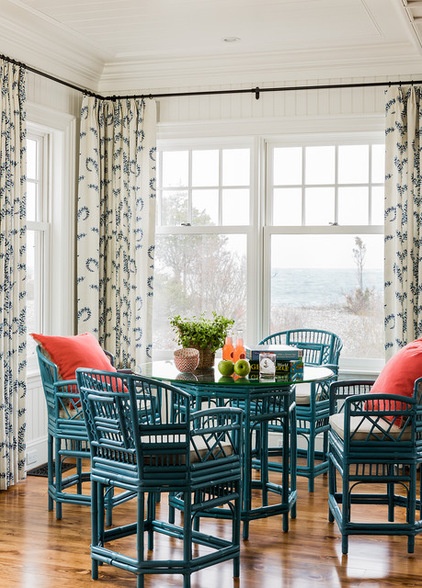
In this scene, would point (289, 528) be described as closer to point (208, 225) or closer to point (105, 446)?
point (105, 446)

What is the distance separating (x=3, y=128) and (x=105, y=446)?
2372mm

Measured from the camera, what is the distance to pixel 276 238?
5.95 meters

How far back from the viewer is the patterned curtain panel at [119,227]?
5.88 meters

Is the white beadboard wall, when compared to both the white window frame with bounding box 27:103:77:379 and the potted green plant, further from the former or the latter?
the potted green plant

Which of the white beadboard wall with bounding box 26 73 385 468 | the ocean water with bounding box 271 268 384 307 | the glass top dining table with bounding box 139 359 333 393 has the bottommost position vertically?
the glass top dining table with bounding box 139 359 333 393

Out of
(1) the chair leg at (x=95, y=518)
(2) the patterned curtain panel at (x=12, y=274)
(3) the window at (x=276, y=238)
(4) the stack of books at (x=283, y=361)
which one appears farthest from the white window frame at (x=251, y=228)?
(1) the chair leg at (x=95, y=518)

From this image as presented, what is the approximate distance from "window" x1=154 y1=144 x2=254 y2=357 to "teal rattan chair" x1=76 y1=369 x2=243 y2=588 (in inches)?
101

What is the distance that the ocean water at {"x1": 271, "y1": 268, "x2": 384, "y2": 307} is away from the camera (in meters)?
5.79

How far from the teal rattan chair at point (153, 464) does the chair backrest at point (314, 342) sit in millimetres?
2013

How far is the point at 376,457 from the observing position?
12.1 feet

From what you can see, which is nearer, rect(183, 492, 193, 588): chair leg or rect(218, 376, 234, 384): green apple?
rect(183, 492, 193, 588): chair leg

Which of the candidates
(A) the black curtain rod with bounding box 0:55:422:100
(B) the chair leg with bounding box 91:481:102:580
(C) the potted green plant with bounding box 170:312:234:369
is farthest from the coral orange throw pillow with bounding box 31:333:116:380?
(A) the black curtain rod with bounding box 0:55:422:100

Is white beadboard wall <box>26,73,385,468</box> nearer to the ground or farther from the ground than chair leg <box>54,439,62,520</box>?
farther from the ground

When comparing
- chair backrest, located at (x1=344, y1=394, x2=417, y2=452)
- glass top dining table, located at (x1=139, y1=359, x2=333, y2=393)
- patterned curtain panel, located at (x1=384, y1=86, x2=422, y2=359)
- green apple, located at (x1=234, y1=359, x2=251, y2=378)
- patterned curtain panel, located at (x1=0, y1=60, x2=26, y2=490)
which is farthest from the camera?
patterned curtain panel, located at (x1=384, y1=86, x2=422, y2=359)
